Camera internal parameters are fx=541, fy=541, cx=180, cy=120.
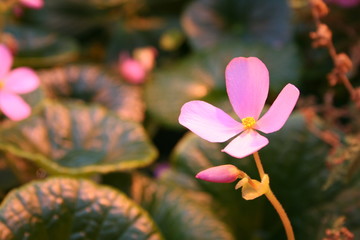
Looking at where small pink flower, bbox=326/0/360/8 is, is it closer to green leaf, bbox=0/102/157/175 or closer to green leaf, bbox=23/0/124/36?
green leaf, bbox=0/102/157/175

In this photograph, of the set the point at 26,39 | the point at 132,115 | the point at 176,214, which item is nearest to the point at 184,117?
the point at 176,214

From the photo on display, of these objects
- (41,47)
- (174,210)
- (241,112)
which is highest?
(241,112)

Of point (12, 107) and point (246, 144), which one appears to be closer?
point (246, 144)

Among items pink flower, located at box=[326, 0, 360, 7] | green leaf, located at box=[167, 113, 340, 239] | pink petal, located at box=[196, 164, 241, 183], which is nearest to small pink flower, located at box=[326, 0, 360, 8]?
pink flower, located at box=[326, 0, 360, 7]

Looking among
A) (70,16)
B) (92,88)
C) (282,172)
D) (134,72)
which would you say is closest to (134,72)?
(134,72)

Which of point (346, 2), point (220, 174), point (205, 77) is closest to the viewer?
point (220, 174)

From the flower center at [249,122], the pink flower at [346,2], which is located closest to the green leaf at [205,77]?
the pink flower at [346,2]

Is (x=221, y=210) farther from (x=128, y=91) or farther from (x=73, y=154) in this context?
(x=128, y=91)

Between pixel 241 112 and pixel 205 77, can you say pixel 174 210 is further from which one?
pixel 205 77

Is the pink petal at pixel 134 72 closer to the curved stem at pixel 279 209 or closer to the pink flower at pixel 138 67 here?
the pink flower at pixel 138 67
